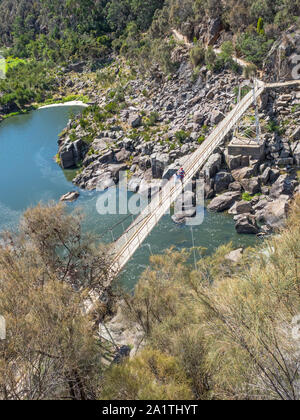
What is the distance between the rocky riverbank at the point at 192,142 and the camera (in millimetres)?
18788

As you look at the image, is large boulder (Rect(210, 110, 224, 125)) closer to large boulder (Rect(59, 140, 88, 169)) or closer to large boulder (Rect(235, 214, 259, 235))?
large boulder (Rect(235, 214, 259, 235))

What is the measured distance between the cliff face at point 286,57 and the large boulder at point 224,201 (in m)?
11.2

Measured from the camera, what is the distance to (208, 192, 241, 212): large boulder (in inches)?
740

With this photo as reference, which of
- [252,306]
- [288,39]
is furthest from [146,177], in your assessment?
[252,306]

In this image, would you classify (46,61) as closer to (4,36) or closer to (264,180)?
(4,36)

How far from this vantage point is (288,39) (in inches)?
949

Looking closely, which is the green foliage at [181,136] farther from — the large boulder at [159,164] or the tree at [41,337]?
the tree at [41,337]

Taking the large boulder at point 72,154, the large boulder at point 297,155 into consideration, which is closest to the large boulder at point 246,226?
the large boulder at point 297,155

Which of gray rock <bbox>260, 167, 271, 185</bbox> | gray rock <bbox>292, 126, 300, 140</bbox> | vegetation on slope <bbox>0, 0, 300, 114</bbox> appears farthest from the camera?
vegetation on slope <bbox>0, 0, 300, 114</bbox>

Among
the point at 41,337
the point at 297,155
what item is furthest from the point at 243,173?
the point at 41,337

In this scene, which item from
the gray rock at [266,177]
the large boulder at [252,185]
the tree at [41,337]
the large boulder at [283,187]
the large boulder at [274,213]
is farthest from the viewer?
the gray rock at [266,177]

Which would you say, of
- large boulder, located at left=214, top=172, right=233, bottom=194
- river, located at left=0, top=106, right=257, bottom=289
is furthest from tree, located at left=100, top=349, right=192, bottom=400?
large boulder, located at left=214, top=172, right=233, bottom=194

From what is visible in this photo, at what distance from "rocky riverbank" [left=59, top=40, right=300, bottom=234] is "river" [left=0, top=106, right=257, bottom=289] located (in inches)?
39.7

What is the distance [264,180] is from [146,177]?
8.17 m
